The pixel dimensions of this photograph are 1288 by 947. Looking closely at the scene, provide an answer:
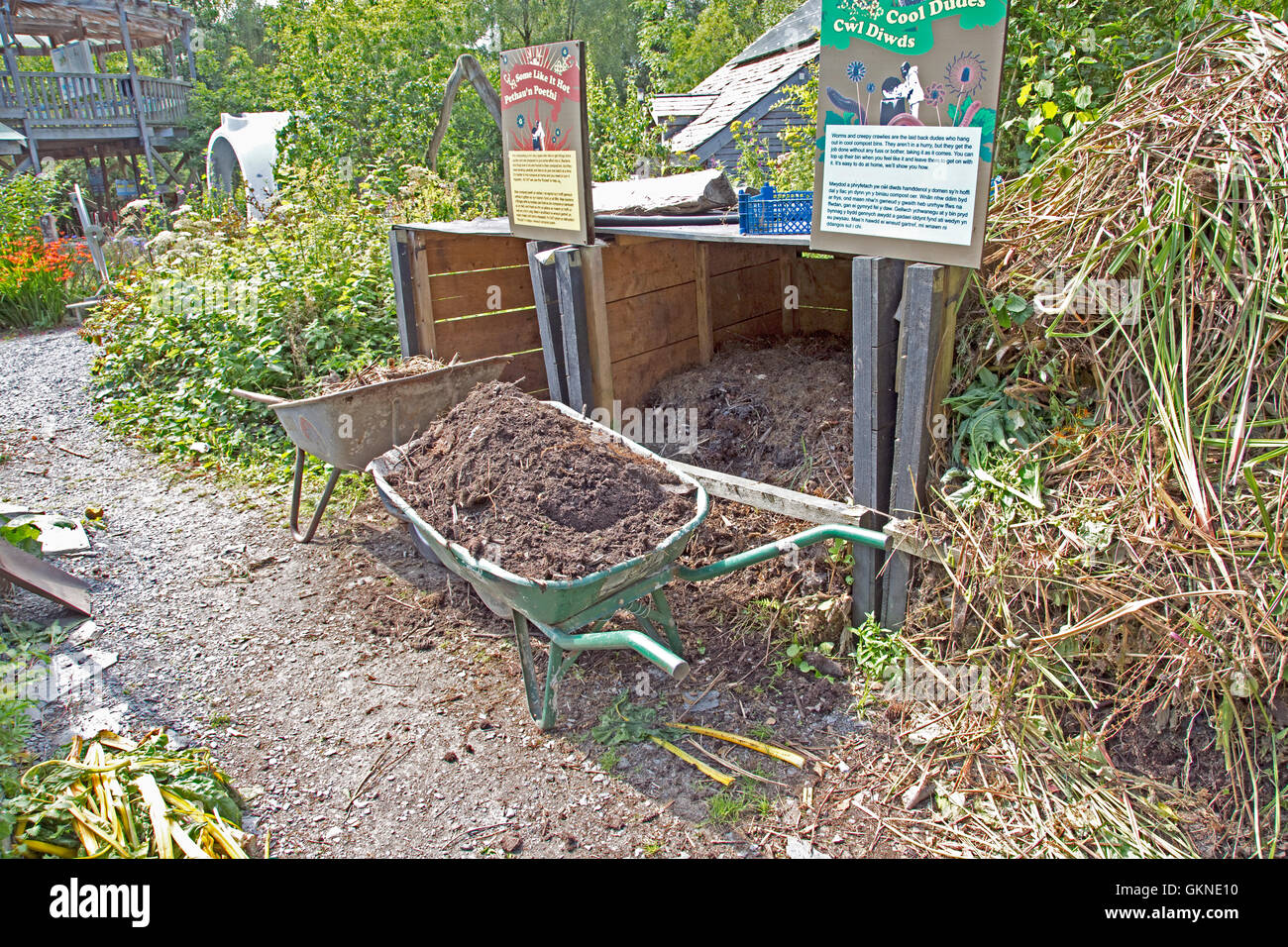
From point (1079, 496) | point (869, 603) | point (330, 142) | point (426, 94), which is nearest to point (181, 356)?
point (330, 142)

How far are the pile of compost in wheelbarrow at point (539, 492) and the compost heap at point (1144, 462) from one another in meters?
1.10

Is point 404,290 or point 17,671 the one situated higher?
point 404,290

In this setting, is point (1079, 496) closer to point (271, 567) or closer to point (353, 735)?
point (353, 735)

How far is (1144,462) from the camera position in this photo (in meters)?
2.62

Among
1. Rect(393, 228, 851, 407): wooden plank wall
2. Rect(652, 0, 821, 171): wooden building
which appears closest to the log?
Rect(393, 228, 851, 407): wooden plank wall

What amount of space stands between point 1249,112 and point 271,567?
179 inches

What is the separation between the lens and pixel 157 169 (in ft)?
75.9

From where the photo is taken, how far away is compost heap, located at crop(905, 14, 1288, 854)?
95.2 inches

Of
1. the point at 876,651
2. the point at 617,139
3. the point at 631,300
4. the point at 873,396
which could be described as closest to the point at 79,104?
the point at 617,139

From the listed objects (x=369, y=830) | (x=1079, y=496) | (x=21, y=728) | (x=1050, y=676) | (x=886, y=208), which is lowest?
(x=369, y=830)

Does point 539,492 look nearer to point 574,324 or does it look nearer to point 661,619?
point 661,619

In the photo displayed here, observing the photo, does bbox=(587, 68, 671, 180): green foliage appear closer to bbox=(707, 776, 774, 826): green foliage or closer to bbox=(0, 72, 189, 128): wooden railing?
bbox=(707, 776, 774, 826): green foliage

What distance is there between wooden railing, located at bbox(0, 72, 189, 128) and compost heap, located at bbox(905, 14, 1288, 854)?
1967 cm

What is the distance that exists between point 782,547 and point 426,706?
1.53m
